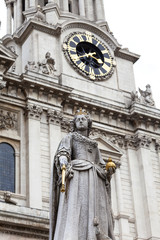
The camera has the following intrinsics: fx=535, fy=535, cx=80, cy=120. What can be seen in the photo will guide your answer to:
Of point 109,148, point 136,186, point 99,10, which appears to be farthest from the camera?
point 99,10

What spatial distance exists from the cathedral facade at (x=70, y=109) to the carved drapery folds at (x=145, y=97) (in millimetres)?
62

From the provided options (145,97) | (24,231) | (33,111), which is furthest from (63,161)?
(145,97)

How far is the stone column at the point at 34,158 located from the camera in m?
23.6

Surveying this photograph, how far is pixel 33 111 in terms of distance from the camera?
26.3m

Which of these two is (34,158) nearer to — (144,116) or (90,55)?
Result: (144,116)

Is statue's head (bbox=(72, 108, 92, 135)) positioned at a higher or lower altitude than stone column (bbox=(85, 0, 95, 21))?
lower

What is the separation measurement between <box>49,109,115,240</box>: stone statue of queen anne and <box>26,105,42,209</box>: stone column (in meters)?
14.3

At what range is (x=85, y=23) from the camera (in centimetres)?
3183

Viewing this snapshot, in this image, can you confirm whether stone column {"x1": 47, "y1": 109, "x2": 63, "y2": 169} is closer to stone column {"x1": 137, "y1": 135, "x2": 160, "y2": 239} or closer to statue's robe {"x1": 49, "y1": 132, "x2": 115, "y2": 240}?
stone column {"x1": 137, "y1": 135, "x2": 160, "y2": 239}

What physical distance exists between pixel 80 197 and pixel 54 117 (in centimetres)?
1797

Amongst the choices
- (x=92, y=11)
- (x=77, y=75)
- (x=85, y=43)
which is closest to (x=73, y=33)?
(x=85, y=43)

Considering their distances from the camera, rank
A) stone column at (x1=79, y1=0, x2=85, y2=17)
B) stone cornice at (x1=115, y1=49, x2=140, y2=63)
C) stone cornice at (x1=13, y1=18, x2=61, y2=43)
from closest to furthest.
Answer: stone cornice at (x1=13, y1=18, x2=61, y2=43), stone cornice at (x1=115, y1=49, x2=140, y2=63), stone column at (x1=79, y1=0, x2=85, y2=17)


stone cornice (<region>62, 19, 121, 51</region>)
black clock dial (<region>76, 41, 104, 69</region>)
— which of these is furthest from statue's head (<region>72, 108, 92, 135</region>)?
stone cornice (<region>62, 19, 121, 51</region>)

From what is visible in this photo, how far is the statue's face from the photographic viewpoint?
32.7 ft
